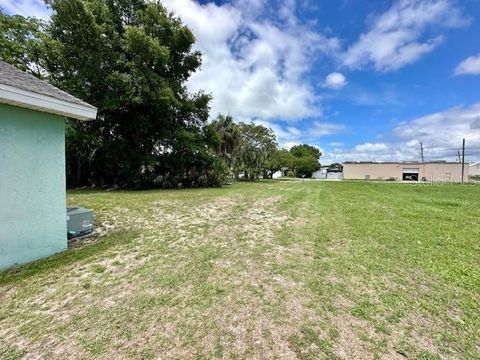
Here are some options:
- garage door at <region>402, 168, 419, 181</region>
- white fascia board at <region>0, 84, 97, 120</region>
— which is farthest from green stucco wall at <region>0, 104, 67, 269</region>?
garage door at <region>402, 168, 419, 181</region>

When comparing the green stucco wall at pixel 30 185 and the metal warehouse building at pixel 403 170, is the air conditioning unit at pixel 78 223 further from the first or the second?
the metal warehouse building at pixel 403 170

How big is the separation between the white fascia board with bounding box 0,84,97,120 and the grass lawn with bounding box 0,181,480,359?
2243 millimetres

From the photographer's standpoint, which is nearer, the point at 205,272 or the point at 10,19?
A: the point at 205,272

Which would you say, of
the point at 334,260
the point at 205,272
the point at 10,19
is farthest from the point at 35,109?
the point at 10,19

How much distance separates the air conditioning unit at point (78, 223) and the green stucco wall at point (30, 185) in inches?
26.3

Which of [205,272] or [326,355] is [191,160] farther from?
[326,355]

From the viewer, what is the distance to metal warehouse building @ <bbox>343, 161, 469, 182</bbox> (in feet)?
146

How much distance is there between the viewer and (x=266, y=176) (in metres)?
41.6

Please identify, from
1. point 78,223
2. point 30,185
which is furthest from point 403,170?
point 30,185

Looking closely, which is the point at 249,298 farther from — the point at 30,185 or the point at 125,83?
the point at 125,83

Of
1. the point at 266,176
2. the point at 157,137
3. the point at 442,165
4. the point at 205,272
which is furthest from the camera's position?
the point at 442,165

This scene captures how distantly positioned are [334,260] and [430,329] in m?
1.60

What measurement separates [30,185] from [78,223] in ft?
4.97

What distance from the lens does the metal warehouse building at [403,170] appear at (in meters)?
44.6
